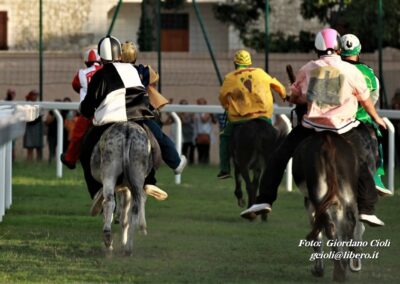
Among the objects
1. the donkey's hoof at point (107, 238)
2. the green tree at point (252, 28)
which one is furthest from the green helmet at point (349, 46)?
the green tree at point (252, 28)

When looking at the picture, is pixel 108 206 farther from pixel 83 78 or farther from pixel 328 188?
pixel 83 78

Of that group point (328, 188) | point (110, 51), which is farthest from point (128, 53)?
point (328, 188)

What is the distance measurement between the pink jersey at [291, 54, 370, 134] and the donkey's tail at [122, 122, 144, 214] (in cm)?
193

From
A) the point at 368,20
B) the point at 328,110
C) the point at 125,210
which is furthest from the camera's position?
the point at 368,20

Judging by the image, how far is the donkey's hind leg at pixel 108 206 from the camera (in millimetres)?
14328

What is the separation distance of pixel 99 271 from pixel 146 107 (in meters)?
2.29

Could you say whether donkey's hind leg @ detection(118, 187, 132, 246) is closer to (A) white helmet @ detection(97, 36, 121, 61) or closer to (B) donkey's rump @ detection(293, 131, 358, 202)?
(A) white helmet @ detection(97, 36, 121, 61)

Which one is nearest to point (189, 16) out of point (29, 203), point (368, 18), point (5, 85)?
point (368, 18)

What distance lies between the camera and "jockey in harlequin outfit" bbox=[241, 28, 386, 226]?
13.1m

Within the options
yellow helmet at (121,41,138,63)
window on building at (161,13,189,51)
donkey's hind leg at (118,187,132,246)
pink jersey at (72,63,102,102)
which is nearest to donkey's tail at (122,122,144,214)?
donkey's hind leg at (118,187,132,246)

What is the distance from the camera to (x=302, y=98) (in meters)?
13.4

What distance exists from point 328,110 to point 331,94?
0.47ft

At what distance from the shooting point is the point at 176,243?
15930 millimetres

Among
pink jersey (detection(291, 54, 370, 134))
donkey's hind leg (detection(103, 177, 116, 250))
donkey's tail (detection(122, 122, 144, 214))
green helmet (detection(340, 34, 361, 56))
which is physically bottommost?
donkey's hind leg (detection(103, 177, 116, 250))
